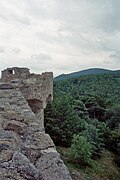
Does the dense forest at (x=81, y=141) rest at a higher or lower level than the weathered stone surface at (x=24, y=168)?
lower

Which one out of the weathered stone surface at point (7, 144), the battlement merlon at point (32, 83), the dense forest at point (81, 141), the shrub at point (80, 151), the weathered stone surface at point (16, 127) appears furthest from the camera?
the dense forest at point (81, 141)

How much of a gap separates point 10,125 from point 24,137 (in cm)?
28

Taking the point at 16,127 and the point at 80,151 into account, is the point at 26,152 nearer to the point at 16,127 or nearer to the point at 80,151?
the point at 16,127

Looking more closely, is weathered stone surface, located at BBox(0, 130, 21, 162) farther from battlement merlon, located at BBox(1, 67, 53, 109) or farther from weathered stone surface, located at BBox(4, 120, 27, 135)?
battlement merlon, located at BBox(1, 67, 53, 109)

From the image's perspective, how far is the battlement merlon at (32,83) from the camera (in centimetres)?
620

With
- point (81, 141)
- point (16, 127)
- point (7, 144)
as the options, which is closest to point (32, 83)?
point (81, 141)

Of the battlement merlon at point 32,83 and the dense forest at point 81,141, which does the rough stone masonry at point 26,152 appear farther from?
the dense forest at point 81,141

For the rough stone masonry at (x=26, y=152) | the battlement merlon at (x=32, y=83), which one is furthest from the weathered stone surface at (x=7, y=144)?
the battlement merlon at (x=32, y=83)

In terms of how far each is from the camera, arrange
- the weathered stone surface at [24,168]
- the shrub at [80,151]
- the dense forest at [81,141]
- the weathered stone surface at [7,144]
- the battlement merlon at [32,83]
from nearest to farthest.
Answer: the weathered stone surface at [24,168]
the weathered stone surface at [7,144]
the battlement merlon at [32,83]
the shrub at [80,151]
the dense forest at [81,141]

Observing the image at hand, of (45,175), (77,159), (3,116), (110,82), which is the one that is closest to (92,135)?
(77,159)

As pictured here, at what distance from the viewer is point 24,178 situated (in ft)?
4.33

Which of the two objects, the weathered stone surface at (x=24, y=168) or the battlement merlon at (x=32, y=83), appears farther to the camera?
the battlement merlon at (x=32, y=83)

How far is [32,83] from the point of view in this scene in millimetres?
6504

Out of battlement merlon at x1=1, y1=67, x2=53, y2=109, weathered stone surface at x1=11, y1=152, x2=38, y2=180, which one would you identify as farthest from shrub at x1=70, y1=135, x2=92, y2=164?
weathered stone surface at x1=11, y1=152, x2=38, y2=180
